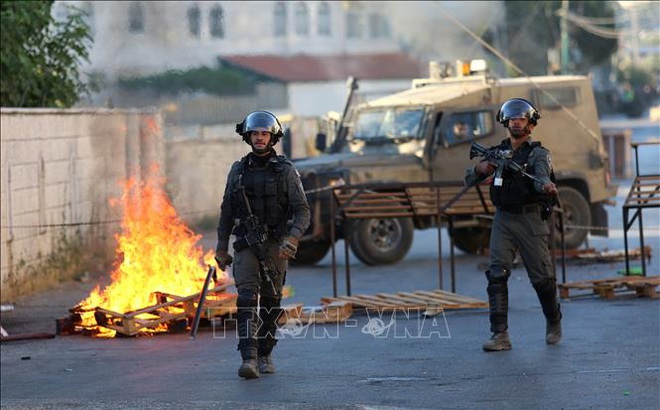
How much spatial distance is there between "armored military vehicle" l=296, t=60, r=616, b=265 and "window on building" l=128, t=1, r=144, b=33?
2.74m

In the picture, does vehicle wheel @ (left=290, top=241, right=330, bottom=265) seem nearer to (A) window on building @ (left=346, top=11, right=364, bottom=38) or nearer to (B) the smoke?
(B) the smoke

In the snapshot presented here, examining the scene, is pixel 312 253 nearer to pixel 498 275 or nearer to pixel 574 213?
pixel 574 213

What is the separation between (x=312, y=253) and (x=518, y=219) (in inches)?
346

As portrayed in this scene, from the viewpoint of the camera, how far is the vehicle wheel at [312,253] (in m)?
18.8

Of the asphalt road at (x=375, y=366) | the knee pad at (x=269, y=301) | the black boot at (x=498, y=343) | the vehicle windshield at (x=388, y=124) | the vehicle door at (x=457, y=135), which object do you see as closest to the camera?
the asphalt road at (x=375, y=366)

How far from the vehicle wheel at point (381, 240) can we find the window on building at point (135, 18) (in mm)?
3764

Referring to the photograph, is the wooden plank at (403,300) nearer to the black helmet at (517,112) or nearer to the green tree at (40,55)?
the black helmet at (517,112)

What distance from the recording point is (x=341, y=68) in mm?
25062

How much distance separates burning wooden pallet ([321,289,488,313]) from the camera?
41.8 ft

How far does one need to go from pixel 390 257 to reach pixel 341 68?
7528 millimetres

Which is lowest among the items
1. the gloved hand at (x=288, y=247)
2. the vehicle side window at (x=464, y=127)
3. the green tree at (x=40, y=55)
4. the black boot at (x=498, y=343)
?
the black boot at (x=498, y=343)

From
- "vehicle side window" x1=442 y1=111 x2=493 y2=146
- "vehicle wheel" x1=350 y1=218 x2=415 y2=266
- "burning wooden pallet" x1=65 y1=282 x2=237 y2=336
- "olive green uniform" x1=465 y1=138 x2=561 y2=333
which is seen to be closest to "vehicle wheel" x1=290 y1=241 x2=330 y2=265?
"vehicle wheel" x1=350 y1=218 x2=415 y2=266

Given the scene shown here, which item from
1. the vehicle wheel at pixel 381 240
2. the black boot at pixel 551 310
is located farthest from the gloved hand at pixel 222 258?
the vehicle wheel at pixel 381 240

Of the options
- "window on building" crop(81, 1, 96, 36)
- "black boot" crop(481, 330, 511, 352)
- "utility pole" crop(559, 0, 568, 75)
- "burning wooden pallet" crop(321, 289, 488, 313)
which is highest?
"utility pole" crop(559, 0, 568, 75)
